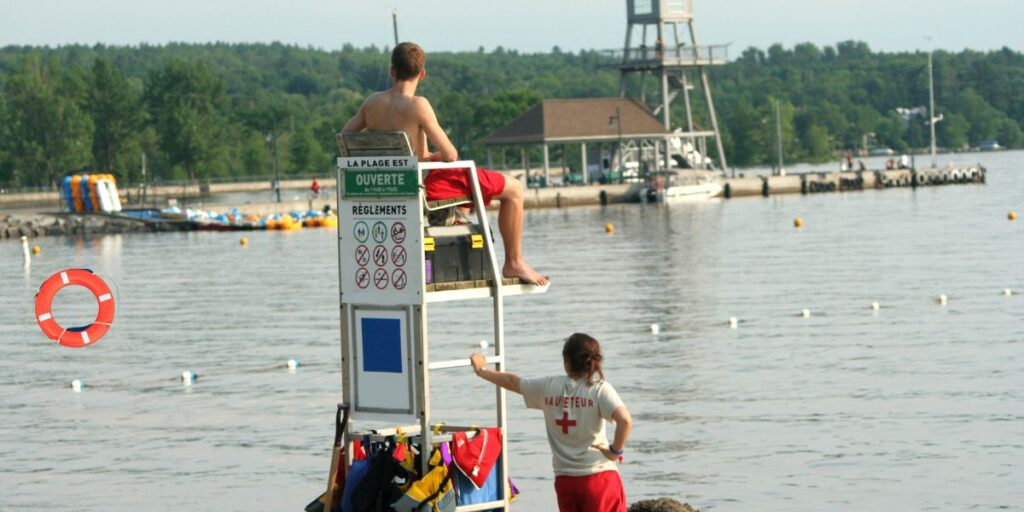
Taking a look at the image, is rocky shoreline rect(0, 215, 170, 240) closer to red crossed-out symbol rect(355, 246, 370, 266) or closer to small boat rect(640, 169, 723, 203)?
small boat rect(640, 169, 723, 203)

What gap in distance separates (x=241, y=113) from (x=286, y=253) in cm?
12982

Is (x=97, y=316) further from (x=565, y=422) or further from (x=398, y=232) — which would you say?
(x=565, y=422)

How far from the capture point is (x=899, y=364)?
23.0 meters

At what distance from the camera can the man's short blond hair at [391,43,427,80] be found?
35.2ft

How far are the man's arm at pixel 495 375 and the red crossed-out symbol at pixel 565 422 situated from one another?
1.53 feet

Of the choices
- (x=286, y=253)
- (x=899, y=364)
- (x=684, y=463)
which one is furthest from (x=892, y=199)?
(x=684, y=463)

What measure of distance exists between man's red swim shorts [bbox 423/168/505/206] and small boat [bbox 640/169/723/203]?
97.4 m

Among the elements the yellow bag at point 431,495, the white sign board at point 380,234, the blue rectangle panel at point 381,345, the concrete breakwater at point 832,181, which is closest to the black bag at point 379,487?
the yellow bag at point 431,495

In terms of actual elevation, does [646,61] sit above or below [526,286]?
above

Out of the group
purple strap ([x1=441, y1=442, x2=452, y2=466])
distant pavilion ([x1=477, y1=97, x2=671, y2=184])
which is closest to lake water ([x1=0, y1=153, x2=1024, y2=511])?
purple strap ([x1=441, y1=442, x2=452, y2=466])

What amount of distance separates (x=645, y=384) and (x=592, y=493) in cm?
1192

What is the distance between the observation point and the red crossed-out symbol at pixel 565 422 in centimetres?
984

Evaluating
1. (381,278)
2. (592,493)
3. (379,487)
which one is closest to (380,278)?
(381,278)

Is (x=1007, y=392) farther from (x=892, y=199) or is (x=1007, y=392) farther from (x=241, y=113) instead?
(x=241, y=113)
